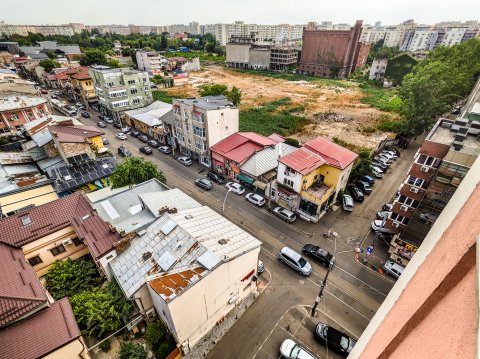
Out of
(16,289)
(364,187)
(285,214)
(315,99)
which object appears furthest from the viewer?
(315,99)

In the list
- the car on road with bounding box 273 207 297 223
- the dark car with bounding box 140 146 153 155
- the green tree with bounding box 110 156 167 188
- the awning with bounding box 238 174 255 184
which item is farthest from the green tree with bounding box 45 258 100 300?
the dark car with bounding box 140 146 153 155

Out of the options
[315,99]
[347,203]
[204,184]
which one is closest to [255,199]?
[204,184]

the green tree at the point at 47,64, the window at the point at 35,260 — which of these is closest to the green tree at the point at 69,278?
the window at the point at 35,260

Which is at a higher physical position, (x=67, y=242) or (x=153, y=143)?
(x=67, y=242)

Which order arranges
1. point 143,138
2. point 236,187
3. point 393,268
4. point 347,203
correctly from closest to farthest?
point 393,268 < point 347,203 < point 236,187 < point 143,138

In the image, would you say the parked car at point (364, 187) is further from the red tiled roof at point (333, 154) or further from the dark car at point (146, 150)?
the dark car at point (146, 150)

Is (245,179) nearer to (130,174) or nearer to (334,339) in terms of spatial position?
(130,174)

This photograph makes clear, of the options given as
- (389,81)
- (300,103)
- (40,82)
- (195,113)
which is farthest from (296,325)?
(40,82)
